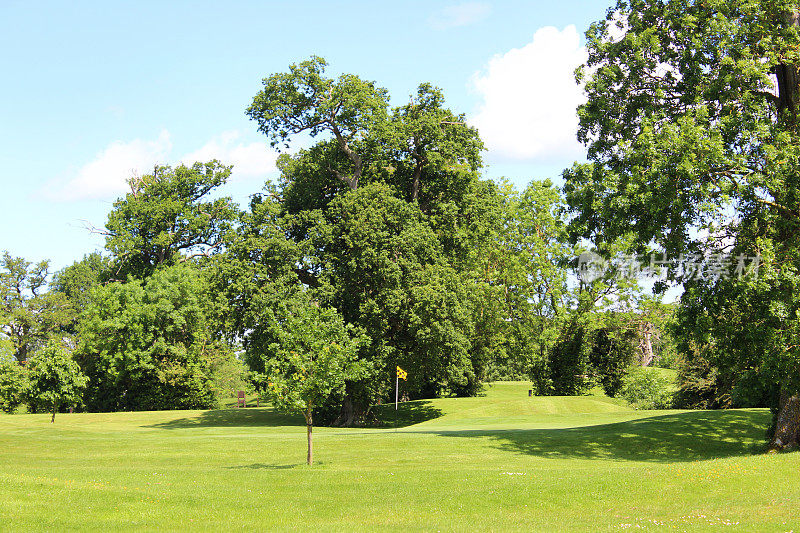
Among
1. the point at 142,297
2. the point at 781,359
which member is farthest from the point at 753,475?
the point at 142,297

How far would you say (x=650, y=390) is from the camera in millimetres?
45438

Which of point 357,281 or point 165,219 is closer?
point 357,281

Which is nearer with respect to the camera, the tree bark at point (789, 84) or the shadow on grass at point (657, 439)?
the tree bark at point (789, 84)

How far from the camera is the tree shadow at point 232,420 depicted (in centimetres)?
4181

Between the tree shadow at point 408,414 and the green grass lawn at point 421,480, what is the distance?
37.5ft

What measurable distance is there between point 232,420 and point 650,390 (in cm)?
2871

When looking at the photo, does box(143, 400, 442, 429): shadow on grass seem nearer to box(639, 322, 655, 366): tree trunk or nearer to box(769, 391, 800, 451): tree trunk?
box(639, 322, 655, 366): tree trunk

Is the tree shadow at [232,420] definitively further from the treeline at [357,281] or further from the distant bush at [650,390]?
the distant bush at [650,390]

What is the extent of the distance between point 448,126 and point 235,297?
57.1ft

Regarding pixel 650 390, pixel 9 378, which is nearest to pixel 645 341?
pixel 650 390

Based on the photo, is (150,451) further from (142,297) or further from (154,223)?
(154,223)

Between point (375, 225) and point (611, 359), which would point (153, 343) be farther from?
point (611, 359)

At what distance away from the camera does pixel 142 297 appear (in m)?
56.5

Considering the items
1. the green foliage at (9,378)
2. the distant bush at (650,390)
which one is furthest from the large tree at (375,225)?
the green foliage at (9,378)
